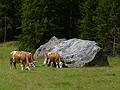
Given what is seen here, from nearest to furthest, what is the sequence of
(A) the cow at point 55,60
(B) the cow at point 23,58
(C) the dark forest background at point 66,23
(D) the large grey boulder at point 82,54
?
1. (B) the cow at point 23,58
2. (A) the cow at point 55,60
3. (D) the large grey boulder at point 82,54
4. (C) the dark forest background at point 66,23

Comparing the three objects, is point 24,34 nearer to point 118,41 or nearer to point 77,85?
point 118,41

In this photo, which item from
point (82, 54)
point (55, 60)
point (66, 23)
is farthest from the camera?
point (66, 23)

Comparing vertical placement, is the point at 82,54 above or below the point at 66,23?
below

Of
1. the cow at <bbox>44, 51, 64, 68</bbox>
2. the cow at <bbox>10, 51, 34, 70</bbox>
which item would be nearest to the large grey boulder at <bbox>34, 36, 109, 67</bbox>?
the cow at <bbox>44, 51, 64, 68</bbox>

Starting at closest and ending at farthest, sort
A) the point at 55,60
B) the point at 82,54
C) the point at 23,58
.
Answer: the point at 23,58 → the point at 55,60 → the point at 82,54

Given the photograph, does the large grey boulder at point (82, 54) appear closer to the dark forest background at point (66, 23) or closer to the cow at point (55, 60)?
the cow at point (55, 60)

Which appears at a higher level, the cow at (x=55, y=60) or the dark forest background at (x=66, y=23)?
the dark forest background at (x=66, y=23)

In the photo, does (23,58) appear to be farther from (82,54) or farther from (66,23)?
(66,23)

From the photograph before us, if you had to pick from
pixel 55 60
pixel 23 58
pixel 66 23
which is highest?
pixel 66 23

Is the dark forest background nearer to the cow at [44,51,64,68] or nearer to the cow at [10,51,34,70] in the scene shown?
the cow at [44,51,64,68]

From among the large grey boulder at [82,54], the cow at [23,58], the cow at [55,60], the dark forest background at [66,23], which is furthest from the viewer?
the dark forest background at [66,23]

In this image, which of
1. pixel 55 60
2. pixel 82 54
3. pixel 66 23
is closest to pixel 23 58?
pixel 55 60

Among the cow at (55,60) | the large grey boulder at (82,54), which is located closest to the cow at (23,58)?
the cow at (55,60)

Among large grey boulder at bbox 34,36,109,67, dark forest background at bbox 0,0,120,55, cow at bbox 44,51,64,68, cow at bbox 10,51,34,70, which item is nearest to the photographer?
cow at bbox 10,51,34,70
